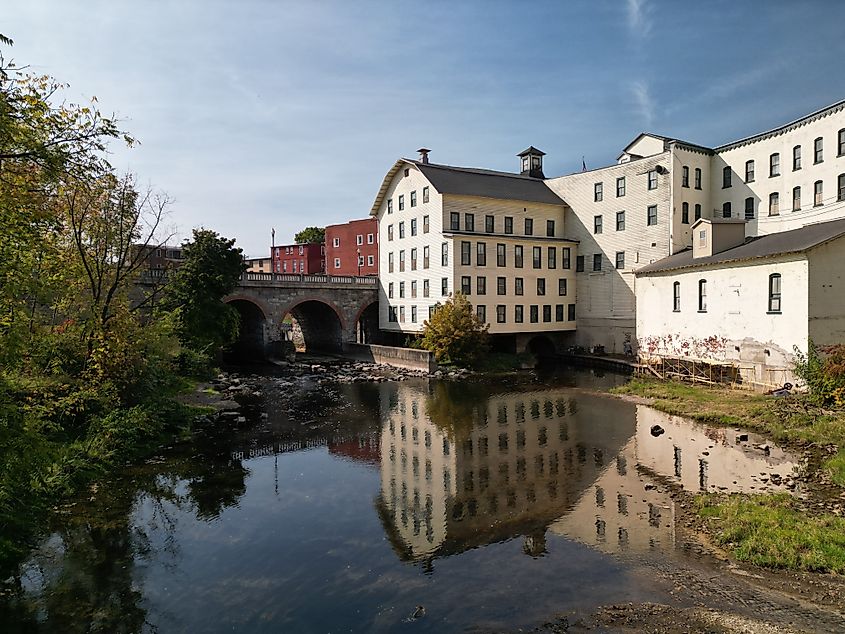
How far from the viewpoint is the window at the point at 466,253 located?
41.1m

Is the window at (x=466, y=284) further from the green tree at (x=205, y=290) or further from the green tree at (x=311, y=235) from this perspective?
the green tree at (x=311, y=235)

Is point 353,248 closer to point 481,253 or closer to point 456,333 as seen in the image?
point 481,253

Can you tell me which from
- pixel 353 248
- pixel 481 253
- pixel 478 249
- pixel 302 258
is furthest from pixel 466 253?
pixel 302 258

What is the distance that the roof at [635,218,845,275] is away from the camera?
25.9 metres

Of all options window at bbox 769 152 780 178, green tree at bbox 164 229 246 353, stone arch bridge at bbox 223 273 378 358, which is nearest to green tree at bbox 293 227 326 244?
stone arch bridge at bbox 223 273 378 358

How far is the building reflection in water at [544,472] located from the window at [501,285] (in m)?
16.0

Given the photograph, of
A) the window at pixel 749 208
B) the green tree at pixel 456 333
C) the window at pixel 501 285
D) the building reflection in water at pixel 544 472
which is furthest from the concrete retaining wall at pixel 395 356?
the window at pixel 749 208

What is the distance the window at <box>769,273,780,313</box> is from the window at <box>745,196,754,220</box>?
16277mm

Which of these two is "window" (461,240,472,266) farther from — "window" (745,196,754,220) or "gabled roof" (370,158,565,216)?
"window" (745,196,754,220)

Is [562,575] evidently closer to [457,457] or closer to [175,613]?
[175,613]

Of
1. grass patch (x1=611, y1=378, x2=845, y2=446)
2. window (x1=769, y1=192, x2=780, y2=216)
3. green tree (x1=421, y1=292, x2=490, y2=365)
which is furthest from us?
window (x1=769, y1=192, x2=780, y2=216)

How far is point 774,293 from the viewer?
27.3 meters

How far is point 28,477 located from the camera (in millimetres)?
12703

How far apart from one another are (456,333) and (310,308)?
22.2m
